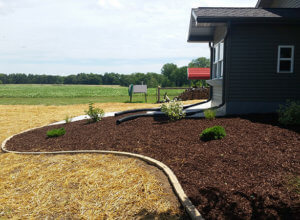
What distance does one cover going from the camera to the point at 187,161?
5.16m

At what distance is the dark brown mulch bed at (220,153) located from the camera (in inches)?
142

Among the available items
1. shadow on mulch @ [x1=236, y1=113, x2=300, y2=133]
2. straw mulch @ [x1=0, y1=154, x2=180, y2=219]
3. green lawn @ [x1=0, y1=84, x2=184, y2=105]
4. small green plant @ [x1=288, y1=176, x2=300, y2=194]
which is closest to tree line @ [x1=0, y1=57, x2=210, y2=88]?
green lawn @ [x1=0, y1=84, x2=184, y2=105]

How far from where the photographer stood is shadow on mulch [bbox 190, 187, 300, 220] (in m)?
3.32

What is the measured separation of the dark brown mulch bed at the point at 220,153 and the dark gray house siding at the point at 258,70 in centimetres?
131

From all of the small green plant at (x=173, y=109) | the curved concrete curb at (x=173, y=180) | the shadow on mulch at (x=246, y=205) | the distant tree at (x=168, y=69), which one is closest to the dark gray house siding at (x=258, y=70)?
the small green plant at (x=173, y=109)

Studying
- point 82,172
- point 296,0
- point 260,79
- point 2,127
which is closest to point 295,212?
point 82,172

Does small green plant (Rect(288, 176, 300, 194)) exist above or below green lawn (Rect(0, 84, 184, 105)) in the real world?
above

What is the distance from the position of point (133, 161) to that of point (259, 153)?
2699mm

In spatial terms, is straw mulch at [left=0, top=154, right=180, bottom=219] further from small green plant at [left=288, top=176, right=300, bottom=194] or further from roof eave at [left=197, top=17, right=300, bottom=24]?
roof eave at [left=197, top=17, right=300, bottom=24]

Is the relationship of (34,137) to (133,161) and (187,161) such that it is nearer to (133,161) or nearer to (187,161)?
(133,161)

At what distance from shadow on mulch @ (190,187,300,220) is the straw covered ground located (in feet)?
1.54

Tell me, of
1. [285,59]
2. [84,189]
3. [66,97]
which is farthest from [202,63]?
[84,189]

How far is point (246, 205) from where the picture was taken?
11.6 feet

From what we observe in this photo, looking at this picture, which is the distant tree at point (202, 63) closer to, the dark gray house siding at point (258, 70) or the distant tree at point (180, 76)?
the distant tree at point (180, 76)
